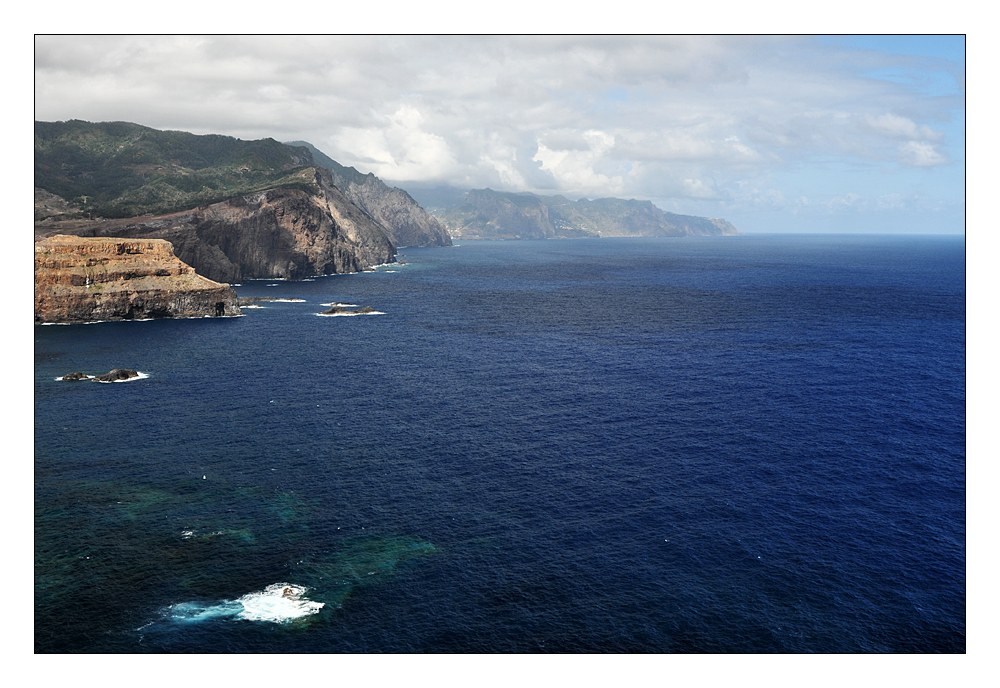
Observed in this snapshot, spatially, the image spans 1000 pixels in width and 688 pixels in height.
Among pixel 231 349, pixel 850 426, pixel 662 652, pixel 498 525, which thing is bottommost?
pixel 662 652

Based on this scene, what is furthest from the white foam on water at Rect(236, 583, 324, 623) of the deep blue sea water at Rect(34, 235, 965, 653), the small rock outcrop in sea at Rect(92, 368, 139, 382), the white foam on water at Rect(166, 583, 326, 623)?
the small rock outcrop in sea at Rect(92, 368, 139, 382)

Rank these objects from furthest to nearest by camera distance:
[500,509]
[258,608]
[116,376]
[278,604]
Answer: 1. [116,376]
2. [500,509]
3. [278,604]
4. [258,608]

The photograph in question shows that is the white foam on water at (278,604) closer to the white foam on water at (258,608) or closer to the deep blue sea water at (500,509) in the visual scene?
the white foam on water at (258,608)

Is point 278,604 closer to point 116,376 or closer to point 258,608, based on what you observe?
point 258,608

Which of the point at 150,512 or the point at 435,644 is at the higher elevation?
the point at 150,512

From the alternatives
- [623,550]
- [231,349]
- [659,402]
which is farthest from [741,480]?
[231,349]

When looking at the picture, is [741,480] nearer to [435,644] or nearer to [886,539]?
[886,539]

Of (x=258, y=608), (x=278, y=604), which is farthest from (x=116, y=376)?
(x=278, y=604)

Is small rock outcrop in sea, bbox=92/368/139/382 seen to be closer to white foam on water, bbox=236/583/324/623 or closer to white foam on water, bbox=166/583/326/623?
white foam on water, bbox=166/583/326/623
